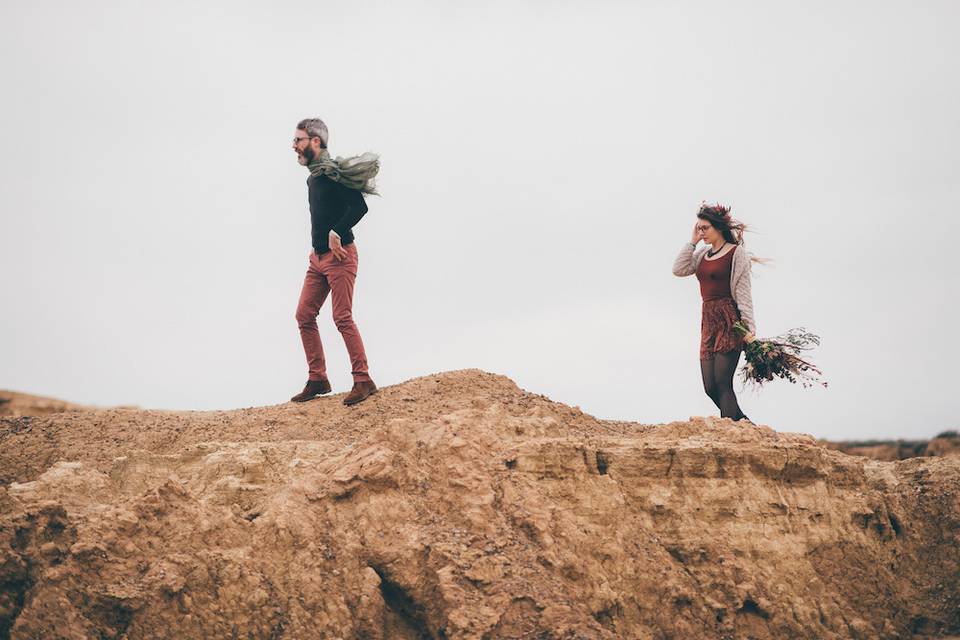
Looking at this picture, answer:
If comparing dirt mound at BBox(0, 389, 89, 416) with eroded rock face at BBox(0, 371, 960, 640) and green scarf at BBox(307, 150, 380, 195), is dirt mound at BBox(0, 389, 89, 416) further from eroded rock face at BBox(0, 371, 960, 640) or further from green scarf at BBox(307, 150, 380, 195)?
green scarf at BBox(307, 150, 380, 195)

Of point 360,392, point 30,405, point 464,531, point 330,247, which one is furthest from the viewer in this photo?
point 30,405

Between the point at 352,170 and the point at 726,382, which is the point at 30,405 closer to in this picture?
the point at 352,170

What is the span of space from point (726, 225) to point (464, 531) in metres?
4.58

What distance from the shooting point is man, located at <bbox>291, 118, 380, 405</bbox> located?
10.0 meters

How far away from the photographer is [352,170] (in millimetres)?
10219

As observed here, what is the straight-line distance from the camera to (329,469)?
319 inches

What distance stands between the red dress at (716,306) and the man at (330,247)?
3346 millimetres

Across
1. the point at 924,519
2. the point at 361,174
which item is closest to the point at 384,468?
the point at 361,174

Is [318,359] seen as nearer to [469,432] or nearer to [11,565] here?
[469,432]

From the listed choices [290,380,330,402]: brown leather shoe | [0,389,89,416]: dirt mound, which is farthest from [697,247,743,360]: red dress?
[0,389,89,416]: dirt mound

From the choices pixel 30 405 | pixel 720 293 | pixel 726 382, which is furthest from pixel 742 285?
pixel 30 405

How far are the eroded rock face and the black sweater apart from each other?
69.5 inches

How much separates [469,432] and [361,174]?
3.27m

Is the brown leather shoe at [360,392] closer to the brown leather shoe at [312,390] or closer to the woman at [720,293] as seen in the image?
the brown leather shoe at [312,390]
